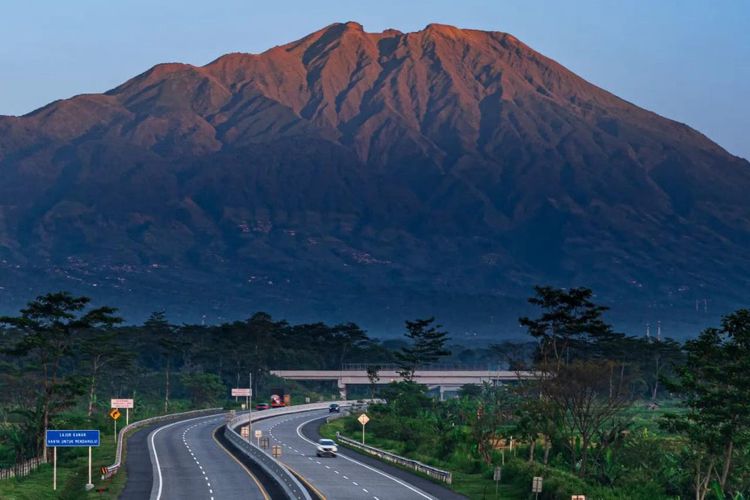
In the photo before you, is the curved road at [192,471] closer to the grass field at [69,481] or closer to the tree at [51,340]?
the grass field at [69,481]

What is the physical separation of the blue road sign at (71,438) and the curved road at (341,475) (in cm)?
1314

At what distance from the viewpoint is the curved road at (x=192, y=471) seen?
3046 inches

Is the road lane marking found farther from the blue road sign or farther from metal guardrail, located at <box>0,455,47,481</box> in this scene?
metal guardrail, located at <box>0,455,47,481</box>

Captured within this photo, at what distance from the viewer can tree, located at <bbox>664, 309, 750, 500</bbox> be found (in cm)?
7300

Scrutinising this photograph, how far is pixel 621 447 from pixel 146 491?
3331 centimetres

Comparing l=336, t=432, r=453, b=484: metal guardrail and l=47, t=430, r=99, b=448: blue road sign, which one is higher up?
l=47, t=430, r=99, b=448: blue road sign

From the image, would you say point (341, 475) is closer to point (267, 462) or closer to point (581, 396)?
point (267, 462)

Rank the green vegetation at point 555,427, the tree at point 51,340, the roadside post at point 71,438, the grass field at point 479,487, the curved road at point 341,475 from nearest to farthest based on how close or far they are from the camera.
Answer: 1. the green vegetation at point 555,427
2. the curved road at point 341,475
3. the grass field at point 479,487
4. the roadside post at point 71,438
5. the tree at point 51,340

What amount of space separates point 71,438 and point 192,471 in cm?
1225

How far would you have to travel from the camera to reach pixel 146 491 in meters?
78.9

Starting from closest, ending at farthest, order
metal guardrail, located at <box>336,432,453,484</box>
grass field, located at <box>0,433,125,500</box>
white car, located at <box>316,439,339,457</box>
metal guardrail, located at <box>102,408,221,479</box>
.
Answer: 1. grass field, located at <box>0,433,125,500</box>
2. metal guardrail, located at <box>336,432,453,484</box>
3. metal guardrail, located at <box>102,408,221,479</box>
4. white car, located at <box>316,439,339,457</box>

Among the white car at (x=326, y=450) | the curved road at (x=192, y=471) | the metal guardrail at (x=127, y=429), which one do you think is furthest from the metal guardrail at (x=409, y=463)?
the metal guardrail at (x=127, y=429)

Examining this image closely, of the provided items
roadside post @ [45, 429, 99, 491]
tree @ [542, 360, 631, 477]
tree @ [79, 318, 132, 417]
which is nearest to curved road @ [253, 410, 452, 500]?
roadside post @ [45, 429, 99, 491]

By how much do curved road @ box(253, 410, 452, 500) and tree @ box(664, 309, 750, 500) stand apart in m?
14.7
